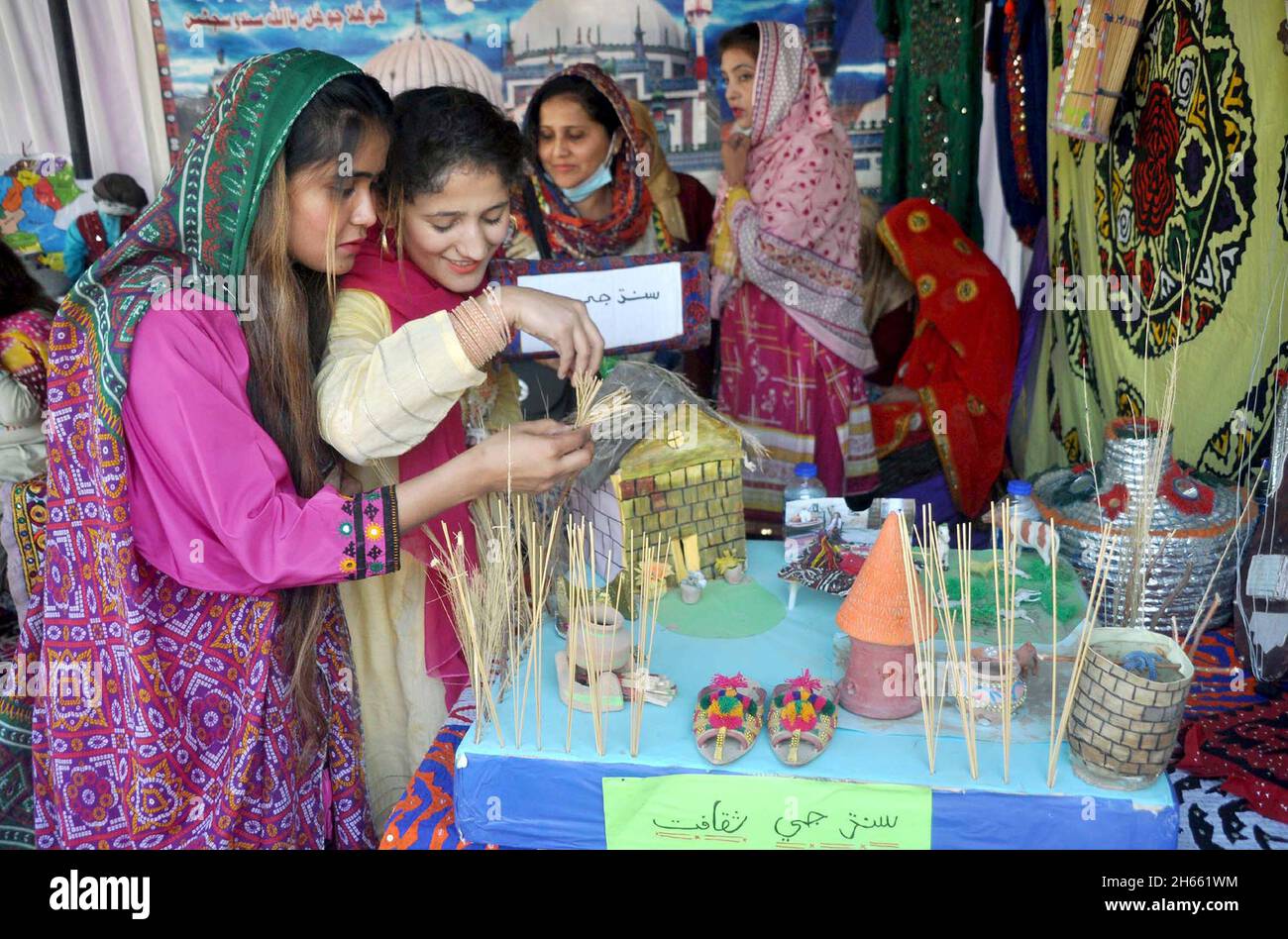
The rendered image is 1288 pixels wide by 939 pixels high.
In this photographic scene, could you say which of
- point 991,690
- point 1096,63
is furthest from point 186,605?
point 1096,63

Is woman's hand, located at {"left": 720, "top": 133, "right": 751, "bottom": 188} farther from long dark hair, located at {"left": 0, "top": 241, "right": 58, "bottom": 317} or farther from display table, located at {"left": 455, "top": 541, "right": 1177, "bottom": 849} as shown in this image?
display table, located at {"left": 455, "top": 541, "right": 1177, "bottom": 849}

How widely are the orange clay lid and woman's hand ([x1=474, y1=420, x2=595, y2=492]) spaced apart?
46cm

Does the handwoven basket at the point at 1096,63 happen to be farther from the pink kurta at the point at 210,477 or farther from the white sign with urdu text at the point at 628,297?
the pink kurta at the point at 210,477

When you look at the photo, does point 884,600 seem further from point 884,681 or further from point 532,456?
point 532,456

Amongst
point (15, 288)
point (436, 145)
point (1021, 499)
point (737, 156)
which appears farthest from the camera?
point (737, 156)

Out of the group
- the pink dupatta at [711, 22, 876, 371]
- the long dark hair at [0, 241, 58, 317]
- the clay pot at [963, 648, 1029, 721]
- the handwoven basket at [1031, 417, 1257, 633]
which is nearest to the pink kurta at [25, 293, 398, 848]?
the clay pot at [963, 648, 1029, 721]

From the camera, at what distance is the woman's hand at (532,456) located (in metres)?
1.47

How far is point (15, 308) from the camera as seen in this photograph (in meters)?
3.05

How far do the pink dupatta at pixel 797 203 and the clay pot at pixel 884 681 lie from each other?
2.15 m

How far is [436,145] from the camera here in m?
1.67

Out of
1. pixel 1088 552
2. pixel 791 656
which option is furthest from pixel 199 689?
pixel 1088 552

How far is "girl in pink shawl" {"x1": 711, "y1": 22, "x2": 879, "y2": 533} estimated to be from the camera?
332cm

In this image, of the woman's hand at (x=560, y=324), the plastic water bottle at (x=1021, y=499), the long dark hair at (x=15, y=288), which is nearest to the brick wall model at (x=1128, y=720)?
the plastic water bottle at (x=1021, y=499)

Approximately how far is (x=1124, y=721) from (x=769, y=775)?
0.44 m
